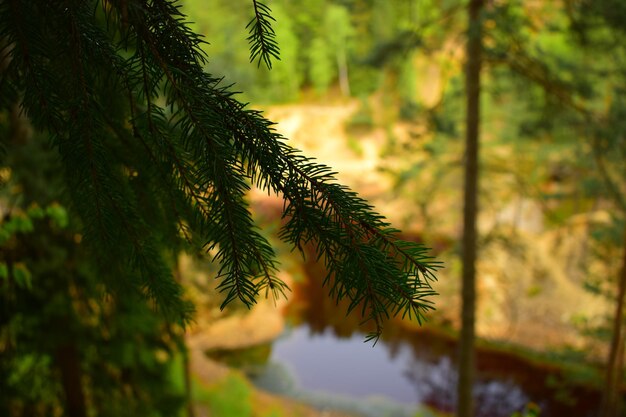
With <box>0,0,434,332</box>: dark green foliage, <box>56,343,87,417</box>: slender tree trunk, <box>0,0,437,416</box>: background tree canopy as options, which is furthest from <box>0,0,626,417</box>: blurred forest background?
<box>0,0,434,332</box>: dark green foliage

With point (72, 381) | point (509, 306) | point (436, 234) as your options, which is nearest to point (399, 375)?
point (436, 234)

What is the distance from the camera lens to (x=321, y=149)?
33938 millimetres

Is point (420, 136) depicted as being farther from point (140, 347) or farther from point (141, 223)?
point (141, 223)

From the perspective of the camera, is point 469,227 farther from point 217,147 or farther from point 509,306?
point 509,306

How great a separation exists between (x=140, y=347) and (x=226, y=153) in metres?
4.88

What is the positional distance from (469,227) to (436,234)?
11375mm

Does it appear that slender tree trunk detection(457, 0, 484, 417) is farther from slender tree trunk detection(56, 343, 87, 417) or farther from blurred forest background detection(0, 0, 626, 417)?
slender tree trunk detection(56, 343, 87, 417)

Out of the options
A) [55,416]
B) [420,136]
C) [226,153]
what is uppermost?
[420,136]

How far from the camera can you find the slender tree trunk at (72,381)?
481 centimetres

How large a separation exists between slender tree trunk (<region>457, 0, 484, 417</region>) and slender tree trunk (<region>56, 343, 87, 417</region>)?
16.6 feet

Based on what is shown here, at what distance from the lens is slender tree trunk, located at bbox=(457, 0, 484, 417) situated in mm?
5766

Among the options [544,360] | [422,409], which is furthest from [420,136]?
[544,360]

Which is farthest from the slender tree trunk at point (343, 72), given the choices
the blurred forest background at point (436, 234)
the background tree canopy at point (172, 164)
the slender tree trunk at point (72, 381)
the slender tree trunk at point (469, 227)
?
the background tree canopy at point (172, 164)

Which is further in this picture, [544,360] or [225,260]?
[544,360]
